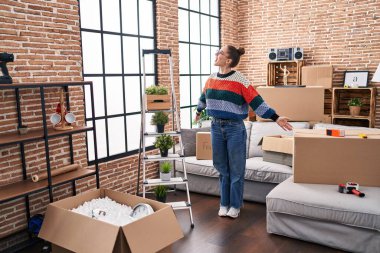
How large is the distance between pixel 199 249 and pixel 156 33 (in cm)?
296

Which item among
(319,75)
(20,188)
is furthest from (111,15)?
(319,75)

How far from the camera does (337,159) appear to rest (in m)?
3.25

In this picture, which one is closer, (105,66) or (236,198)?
(236,198)

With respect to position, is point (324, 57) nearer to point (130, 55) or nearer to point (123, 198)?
point (130, 55)

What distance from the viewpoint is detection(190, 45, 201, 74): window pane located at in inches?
233

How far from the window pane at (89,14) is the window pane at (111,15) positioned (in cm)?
10

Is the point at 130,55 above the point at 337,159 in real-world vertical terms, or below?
above

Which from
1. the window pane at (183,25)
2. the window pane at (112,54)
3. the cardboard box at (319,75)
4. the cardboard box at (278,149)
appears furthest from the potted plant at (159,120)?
the cardboard box at (319,75)

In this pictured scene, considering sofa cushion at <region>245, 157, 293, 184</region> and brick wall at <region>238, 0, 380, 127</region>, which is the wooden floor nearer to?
sofa cushion at <region>245, 157, 293, 184</region>

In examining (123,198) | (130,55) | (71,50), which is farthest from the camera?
(130,55)

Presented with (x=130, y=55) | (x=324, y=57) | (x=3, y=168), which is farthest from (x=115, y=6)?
(x=324, y=57)

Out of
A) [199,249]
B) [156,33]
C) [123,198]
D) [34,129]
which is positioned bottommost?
[199,249]

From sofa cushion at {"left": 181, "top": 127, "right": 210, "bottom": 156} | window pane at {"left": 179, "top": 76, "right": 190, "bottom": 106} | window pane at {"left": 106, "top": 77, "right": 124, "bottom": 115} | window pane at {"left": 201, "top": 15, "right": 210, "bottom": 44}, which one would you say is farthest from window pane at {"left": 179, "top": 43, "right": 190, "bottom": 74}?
window pane at {"left": 106, "top": 77, "right": 124, "bottom": 115}

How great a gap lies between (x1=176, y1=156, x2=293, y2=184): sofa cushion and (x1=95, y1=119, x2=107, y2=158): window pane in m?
1.01
